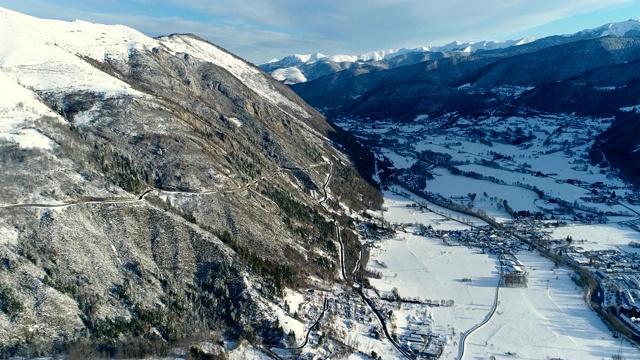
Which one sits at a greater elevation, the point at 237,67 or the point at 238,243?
the point at 237,67

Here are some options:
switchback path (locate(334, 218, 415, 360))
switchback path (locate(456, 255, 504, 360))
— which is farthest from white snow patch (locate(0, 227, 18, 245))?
switchback path (locate(456, 255, 504, 360))

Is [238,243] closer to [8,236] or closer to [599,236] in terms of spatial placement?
[8,236]

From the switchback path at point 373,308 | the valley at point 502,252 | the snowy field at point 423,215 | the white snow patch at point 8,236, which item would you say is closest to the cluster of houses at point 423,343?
the valley at point 502,252

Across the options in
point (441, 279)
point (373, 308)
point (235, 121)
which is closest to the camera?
point (373, 308)

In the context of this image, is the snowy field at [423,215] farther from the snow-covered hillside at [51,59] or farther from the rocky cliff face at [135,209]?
the snow-covered hillside at [51,59]

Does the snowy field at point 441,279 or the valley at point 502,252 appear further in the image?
the snowy field at point 441,279

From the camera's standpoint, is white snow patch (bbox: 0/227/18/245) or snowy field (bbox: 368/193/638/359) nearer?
white snow patch (bbox: 0/227/18/245)

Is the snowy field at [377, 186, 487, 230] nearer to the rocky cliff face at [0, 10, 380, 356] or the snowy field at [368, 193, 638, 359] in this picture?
the rocky cliff face at [0, 10, 380, 356]

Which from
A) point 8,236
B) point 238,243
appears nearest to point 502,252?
point 238,243

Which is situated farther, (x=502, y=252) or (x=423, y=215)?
(x=423, y=215)
